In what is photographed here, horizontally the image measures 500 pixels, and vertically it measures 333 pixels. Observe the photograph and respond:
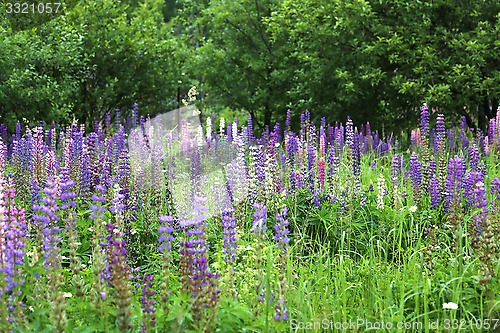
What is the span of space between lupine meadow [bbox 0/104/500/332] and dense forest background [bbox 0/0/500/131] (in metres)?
3.61

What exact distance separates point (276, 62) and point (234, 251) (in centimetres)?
992

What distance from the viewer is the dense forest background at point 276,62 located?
10.1 metres

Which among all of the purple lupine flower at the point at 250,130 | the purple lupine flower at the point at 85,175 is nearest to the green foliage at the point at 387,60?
the purple lupine flower at the point at 250,130

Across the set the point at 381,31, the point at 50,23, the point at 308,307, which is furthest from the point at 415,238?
the point at 50,23

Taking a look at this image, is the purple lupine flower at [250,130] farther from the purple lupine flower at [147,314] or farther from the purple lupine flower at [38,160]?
the purple lupine flower at [147,314]

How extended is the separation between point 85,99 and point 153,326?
33.1 feet

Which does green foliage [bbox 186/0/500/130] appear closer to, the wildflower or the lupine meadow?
the lupine meadow

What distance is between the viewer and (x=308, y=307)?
11.6 ft

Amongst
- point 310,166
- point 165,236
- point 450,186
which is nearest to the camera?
point 165,236

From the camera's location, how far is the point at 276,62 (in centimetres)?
1306

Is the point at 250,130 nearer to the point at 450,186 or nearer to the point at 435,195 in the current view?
the point at 435,195

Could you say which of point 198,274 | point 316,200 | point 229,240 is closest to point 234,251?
point 229,240

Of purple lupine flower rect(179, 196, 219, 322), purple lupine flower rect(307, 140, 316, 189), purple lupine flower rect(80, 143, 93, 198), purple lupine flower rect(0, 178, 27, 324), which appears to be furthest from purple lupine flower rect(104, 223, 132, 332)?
purple lupine flower rect(307, 140, 316, 189)

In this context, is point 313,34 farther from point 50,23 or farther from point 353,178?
point 353,178
